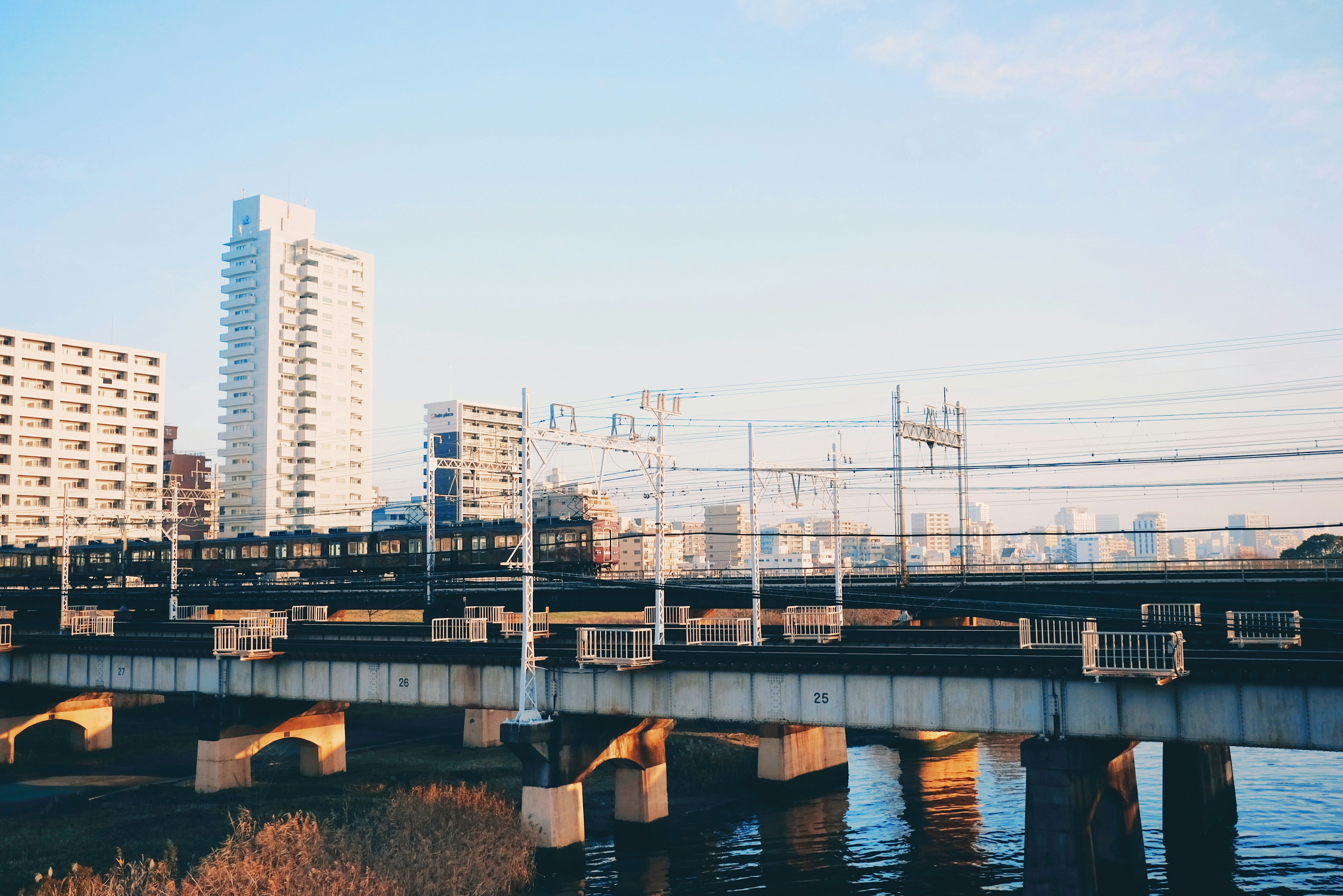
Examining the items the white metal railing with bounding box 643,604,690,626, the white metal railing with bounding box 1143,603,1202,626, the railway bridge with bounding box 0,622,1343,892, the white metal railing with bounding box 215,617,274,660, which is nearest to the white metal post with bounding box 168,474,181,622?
the railway bridge with bounding box 0,622,1343,892

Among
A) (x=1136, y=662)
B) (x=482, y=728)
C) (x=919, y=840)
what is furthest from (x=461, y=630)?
(x=1136, y=662)


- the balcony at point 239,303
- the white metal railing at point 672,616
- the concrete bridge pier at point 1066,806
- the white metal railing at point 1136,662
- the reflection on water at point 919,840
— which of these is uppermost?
the balcony at point 239,303

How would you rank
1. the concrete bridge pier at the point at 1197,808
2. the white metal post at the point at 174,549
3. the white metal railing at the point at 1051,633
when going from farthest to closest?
1. the white metal post at the point at 174,549
2. the concrete bridge pier at the point at 1197,808
3. the white metal railing at the point at 1051,633

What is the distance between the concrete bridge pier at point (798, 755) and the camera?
4900 cm

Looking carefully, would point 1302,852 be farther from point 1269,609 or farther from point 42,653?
point 42,653

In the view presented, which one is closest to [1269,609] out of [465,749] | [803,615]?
[803,615]

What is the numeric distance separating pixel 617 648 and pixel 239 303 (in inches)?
6306

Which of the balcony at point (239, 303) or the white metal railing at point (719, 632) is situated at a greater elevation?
the balcony at point (239, 303)

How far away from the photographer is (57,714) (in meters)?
56.4

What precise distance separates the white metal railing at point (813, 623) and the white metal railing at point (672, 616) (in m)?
5.34

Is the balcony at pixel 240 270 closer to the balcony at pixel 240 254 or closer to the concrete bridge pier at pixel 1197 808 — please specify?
the balcony at pixel 240 254

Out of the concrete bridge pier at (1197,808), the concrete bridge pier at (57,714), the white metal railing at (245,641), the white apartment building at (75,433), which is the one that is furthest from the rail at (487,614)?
the white apartment building at (75,433)

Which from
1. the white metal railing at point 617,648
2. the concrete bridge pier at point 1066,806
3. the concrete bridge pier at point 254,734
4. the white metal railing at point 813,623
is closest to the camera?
the concrete bridge pier at point 1066,806

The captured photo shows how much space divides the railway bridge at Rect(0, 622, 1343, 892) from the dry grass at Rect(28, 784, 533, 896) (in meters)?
2.53
